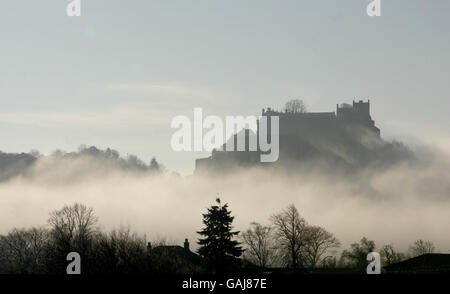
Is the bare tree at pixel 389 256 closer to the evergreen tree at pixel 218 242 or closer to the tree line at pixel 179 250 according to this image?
the tree line at pixel 179 250

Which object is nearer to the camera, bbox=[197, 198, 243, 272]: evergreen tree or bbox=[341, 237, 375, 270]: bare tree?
bbox=[197, 198, 243, 272]: evergreen tree

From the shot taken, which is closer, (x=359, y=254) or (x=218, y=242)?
(x=218, y=242)

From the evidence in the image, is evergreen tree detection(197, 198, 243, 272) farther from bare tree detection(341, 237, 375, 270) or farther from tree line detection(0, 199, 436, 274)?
bare tree detection(341, 237, 375, 270)

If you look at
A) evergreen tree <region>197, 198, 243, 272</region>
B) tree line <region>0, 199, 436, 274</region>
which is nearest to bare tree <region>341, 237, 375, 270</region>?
tree line <region>0, 199, 436, 274</region>

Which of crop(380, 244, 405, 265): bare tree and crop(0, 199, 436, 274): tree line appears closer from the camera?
crop(0, 199, 436, 274): tree line

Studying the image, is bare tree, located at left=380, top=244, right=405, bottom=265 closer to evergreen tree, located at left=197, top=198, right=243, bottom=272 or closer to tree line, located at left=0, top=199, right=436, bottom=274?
A: tree line, located at left=0, top=199, right=436, bottom=274

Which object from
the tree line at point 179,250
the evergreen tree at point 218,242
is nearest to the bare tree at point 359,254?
the tree line at point 179,250

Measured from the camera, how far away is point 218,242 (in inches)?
3177

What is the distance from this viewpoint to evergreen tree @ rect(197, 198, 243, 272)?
80188mm
